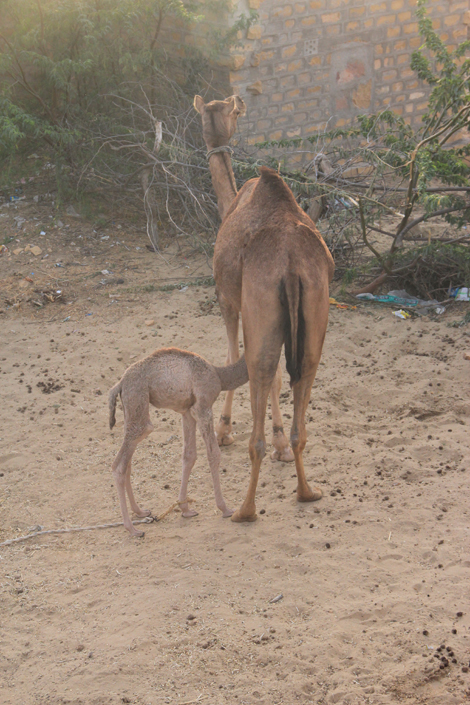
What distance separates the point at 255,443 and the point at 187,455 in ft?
1.57

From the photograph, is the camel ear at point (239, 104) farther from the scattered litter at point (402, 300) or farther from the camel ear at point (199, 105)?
the scattered litter at point (402, 300)

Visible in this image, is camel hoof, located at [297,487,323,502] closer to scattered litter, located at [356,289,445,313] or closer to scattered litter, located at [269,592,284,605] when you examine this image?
scattered litter, located at [269,592,284,605]

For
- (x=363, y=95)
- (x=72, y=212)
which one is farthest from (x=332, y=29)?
A: (x=72, y=212)

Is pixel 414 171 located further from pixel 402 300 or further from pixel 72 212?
pixel 72 212

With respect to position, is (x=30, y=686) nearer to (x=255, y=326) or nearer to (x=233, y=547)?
(x=233, y=547)

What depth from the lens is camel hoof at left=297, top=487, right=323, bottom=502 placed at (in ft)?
14.4

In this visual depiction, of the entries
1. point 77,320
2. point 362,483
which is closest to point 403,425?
point 362,483

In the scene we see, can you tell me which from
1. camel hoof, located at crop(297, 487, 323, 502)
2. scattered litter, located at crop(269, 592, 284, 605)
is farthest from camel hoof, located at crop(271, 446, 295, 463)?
scattered litter, located at crop(269, 592, 284, 605)

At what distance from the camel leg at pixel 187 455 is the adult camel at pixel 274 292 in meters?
0.37

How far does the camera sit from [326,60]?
34.0ft

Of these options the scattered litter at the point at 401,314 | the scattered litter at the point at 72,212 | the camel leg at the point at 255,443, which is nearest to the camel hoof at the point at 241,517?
the camel leg at the point at 255,443

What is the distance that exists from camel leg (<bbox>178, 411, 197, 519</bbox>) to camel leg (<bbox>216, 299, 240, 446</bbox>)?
3.35ft

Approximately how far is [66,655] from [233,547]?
1193mm

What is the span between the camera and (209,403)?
4125mm
